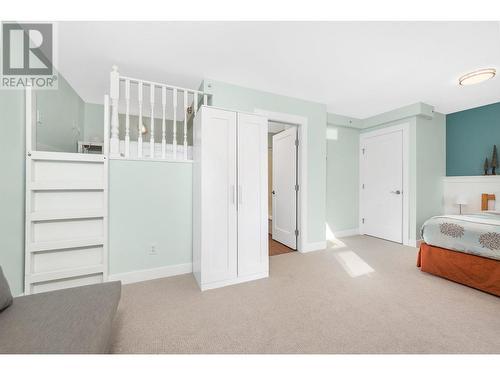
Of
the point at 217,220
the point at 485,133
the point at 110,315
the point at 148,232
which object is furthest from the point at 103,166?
the point at 485,133

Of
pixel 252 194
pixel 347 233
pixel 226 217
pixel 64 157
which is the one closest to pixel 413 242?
pixel 347 233

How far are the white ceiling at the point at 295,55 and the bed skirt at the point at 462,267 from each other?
6.90ft

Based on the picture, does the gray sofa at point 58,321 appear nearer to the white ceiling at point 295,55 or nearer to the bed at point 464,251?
the white ceiling at point 295,55

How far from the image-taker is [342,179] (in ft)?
14.1

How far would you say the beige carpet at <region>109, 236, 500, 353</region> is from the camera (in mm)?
1362

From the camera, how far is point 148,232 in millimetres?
2352

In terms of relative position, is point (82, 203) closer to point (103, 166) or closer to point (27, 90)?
point (103, 166)

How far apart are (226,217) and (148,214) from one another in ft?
2.98

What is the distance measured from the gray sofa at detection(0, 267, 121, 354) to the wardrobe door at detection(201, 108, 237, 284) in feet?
3.13

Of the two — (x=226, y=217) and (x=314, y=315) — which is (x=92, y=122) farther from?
(x=314, y=315)

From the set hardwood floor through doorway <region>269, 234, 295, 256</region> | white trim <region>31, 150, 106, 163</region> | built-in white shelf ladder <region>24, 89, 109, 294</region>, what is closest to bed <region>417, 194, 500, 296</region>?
hardwood floor through doorway <region>269, 234, 295, 256</region>

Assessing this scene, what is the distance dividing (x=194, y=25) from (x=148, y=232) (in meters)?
2.10

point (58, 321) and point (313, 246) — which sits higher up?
point (58, 321)
